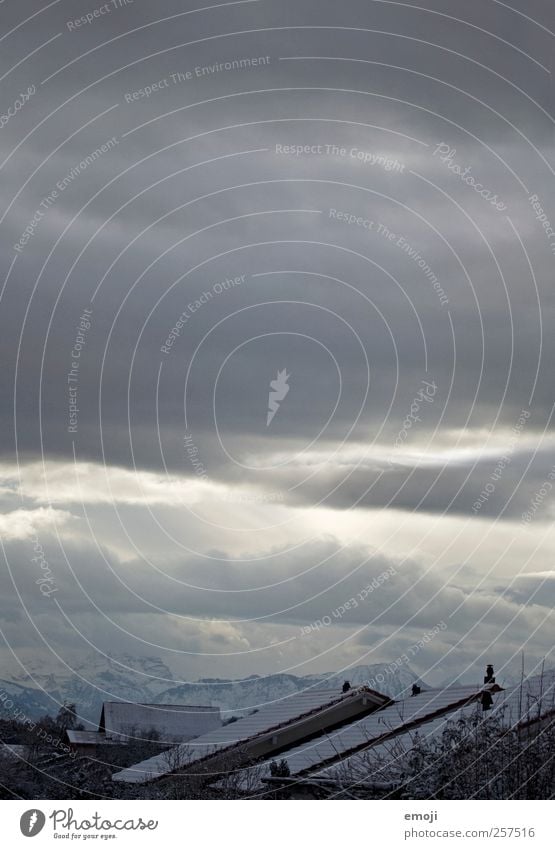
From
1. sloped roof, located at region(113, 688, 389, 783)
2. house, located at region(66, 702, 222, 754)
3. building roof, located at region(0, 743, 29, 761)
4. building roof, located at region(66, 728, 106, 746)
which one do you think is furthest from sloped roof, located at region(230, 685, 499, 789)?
house, located at region(66, 702, 222, 754)

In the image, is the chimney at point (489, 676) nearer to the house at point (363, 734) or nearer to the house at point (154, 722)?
the house at point (363, 734)

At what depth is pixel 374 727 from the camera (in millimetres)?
27531

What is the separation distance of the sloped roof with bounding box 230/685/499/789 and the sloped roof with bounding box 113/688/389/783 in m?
1.04

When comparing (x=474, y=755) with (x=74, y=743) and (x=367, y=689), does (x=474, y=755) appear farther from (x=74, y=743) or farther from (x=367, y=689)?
(x=74, y=743)

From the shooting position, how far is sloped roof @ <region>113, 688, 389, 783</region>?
2848cm

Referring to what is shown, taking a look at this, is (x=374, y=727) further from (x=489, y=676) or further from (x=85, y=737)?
(x=85, y=737)

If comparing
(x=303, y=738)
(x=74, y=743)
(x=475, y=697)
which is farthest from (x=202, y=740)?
(x=74, y=743)

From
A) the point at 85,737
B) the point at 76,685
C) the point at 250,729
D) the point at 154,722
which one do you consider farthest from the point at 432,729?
the point at 76,685
